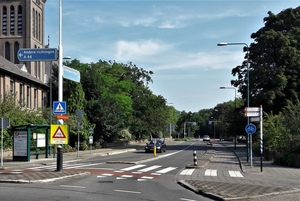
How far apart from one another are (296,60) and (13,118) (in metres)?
32.5

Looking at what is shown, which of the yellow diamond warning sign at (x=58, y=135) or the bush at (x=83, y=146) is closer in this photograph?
the yellow diamond warning sign at (x=58, y=135)

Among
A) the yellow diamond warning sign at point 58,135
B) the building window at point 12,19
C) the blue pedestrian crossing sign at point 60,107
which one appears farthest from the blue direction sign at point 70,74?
the building window at point 12,19

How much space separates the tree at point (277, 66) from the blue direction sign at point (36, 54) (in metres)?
33.8

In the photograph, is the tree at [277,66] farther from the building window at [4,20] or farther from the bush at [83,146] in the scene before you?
the building window at [4,20]

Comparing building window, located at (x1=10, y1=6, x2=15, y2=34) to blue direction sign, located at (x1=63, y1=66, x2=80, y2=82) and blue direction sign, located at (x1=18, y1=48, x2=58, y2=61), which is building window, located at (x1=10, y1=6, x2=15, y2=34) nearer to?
blue direction sign, located at (x1=63, y1=66, x2=80, y2=82)

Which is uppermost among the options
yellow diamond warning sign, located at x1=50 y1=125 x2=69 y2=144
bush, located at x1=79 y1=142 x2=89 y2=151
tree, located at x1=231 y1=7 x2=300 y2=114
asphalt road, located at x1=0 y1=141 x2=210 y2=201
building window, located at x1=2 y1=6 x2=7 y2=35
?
building window, located at x1=2 y1=6 x2=7 y2=35

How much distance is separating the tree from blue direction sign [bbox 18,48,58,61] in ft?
111

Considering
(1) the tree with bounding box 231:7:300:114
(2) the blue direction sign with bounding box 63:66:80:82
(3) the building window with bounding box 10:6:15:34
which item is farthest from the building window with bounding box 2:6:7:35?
(2) the blue direction sign with bounding box 63:66:80:82

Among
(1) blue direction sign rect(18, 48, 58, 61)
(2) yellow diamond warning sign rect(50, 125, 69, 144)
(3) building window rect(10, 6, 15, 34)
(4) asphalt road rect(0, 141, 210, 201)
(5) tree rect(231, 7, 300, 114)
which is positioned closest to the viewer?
(4) asphalt road rect(0, 141, 210, 201)

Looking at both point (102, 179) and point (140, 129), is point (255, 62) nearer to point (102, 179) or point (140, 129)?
point (140, 129)

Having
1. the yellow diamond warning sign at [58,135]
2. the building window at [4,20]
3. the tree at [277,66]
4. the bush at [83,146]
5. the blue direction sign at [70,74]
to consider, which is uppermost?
the building window at [4,20]

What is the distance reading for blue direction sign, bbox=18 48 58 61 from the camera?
695 inches

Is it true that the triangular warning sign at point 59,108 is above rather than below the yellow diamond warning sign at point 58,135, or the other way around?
above

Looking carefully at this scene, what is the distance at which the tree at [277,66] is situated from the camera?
156 feet
